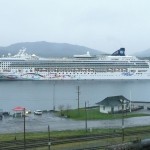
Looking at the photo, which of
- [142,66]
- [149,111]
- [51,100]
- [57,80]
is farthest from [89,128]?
[142,66]

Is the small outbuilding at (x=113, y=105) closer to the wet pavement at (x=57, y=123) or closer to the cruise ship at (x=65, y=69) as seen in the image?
the wet pavement at (x=57, y=123)

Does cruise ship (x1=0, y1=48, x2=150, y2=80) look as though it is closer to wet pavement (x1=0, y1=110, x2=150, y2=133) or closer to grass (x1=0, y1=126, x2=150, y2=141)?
wet pavement (x1=0, y1=110, x2=150, y2=133)

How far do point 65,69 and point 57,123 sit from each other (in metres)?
48.7

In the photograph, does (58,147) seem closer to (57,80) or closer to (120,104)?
(120,104)

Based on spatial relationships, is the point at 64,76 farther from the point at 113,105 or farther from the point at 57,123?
the point at 57,123

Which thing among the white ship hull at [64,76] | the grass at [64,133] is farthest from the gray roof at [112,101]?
the white ship hull at [64,76]

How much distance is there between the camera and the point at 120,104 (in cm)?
2658

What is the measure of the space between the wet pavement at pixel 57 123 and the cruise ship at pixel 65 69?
1787 inches

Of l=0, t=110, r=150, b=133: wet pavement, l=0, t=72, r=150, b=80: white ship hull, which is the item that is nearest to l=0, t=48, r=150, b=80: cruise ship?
l=0, t=72, r=150, b=80: white ship hull

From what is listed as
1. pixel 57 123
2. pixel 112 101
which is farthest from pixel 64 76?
pixel 57 123

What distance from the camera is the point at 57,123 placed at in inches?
862

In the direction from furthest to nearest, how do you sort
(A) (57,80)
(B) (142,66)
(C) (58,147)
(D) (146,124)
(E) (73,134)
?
(B) (142,66) < (A) (57,80) < (D) (146,124) < (E) (73,134) < (C) (58,147)

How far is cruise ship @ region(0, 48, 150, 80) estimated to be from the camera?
228ft

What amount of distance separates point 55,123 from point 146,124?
181 inches
